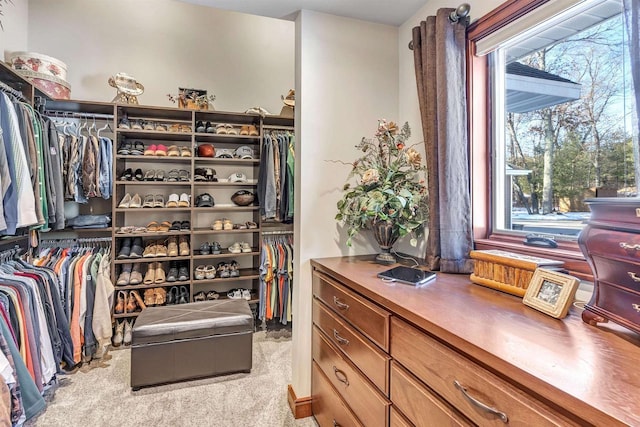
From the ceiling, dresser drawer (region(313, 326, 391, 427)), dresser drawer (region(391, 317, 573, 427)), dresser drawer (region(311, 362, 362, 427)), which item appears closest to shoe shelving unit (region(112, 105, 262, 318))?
the ceiling

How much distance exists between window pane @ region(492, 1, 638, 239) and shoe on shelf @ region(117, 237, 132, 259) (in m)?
2.90

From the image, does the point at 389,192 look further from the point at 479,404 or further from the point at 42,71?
the point at 42,71

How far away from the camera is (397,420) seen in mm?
1005

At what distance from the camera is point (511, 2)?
4.22 ft

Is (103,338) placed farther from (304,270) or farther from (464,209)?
(464,209)

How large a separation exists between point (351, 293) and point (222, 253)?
2.09 metres

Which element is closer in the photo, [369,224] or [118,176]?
[369,224]

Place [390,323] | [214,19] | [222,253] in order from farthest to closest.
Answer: [214,19]
[222,253]
[390,323]

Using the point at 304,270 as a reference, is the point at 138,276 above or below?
below

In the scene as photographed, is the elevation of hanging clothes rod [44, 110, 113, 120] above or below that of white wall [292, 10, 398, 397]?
above

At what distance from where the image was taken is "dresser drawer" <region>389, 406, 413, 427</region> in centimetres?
97

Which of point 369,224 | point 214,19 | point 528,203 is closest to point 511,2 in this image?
point 528,203

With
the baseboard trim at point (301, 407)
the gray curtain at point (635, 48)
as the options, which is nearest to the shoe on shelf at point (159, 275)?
the baseboard trim at point (301, 407)

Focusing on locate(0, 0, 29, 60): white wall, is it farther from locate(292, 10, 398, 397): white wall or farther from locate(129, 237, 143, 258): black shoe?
locate(292, 10, 398, 397): white wall
